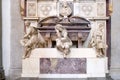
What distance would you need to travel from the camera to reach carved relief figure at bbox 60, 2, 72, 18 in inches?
483

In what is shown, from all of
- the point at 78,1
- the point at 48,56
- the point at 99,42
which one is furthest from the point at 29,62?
the point at 78,1

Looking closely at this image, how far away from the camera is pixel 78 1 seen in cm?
1245

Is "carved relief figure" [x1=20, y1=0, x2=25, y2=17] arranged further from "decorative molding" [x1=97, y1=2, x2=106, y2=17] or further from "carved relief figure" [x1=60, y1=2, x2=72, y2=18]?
"decorative molding" [x1=97, y1=2, x2=106, y2=17]

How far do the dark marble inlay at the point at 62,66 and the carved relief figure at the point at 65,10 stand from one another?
119 inches

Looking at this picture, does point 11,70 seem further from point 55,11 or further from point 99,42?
point 99,42

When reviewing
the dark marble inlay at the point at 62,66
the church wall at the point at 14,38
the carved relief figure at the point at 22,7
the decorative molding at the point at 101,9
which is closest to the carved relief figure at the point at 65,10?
the decorative molding at the point at 101,9

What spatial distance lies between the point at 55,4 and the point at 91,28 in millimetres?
1624

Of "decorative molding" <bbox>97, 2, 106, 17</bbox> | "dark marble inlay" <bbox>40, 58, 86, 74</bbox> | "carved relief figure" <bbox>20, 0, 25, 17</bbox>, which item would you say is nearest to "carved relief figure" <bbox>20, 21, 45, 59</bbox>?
"dark marble inlay" <bbox>40, 58, 86, 74</bbox>

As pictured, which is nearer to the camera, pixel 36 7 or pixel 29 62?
pixel 29 62

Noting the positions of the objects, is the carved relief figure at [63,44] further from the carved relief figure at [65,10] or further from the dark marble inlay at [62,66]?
the carved relief figure at [65,10]

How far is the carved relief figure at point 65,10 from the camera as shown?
12.3 metres

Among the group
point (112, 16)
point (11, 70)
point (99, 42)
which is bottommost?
point (11, 70)

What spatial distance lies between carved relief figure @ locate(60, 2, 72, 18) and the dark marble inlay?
3.03 meters

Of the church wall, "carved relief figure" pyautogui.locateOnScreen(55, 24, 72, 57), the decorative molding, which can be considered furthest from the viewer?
the decorative molding
